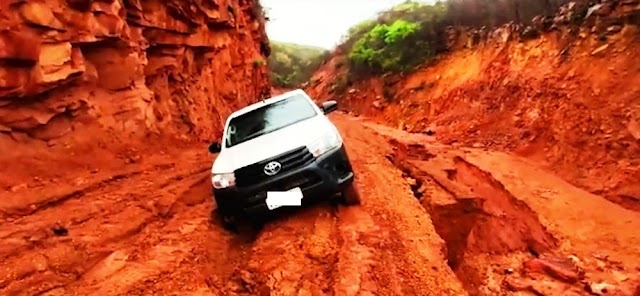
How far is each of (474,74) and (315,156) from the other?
40.6 feet

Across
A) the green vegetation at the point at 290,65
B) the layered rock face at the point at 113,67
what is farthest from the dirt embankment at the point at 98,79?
the green vegetation at the point at 290,65

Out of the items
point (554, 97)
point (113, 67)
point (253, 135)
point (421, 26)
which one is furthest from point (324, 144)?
point (421, 26)

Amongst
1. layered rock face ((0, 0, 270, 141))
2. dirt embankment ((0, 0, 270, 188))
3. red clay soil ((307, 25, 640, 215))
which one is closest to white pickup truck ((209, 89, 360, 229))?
dirt embankment ((0, 0, 270, 188))

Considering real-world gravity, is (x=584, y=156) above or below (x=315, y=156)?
below

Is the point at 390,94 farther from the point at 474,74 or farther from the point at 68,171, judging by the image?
the point at 68,171

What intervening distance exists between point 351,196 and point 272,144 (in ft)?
3.95

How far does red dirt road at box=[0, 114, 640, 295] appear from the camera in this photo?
489 centimetres

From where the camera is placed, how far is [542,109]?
11992 mm

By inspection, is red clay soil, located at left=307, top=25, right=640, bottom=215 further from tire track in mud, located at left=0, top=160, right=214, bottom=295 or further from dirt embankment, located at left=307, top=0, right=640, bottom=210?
tire track in mud, located at left=0, top=160, right=214, bottom=295

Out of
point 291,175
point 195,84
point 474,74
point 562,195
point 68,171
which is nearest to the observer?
point 291,175

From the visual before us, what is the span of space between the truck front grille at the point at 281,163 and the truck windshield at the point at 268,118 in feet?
3.72

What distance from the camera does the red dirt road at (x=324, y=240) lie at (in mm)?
4887

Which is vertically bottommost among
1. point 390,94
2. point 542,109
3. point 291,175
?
point 390,94

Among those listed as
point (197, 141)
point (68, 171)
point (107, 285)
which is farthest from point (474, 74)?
point (107, 285)
